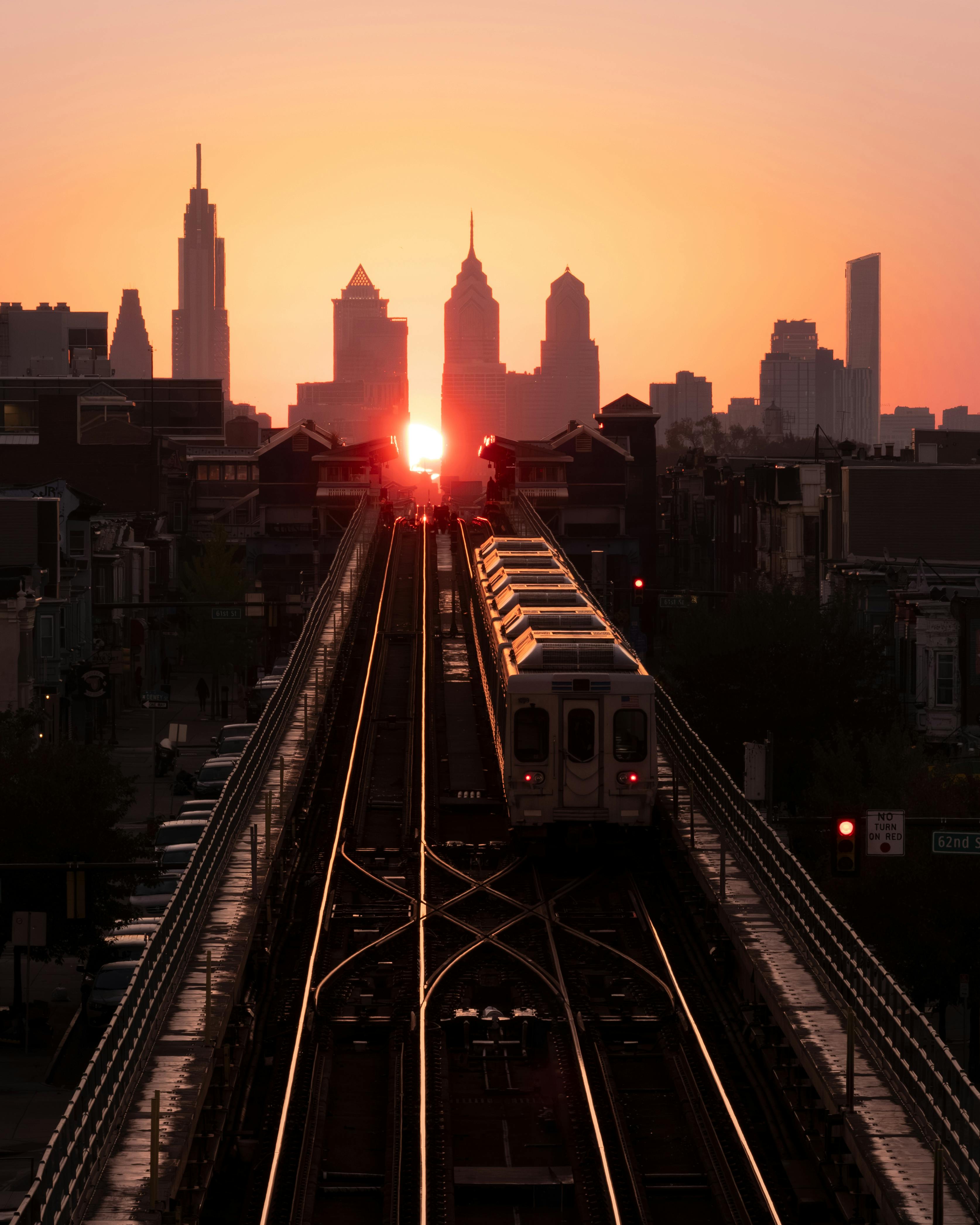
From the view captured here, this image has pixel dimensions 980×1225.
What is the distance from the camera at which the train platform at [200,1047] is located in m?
17.2

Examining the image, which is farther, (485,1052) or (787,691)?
(787,691)

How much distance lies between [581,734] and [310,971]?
667 cm

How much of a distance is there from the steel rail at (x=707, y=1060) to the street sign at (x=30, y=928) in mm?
11776

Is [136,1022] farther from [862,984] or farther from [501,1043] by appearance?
[862,984]

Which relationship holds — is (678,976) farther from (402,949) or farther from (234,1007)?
(234,1007)

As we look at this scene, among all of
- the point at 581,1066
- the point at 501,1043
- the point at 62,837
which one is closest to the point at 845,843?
the point at 501,1043

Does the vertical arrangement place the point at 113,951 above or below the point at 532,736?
below

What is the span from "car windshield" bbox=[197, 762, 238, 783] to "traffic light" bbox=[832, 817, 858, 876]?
95.5 ft

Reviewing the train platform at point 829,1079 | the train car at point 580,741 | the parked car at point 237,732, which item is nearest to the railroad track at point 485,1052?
the train platform at point 829,1079

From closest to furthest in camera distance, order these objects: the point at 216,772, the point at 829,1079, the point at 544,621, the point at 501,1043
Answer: the point at 829,1079, the point at 501,1043, the point at 544,621, the point at 216,772

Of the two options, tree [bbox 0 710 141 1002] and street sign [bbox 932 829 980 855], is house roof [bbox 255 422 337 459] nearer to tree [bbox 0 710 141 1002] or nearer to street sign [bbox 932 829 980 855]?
tree [bbox 0 710 141 1002]

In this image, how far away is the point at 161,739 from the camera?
8088cm

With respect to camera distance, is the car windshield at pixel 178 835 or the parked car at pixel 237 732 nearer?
the car windshield at pixel 178 835

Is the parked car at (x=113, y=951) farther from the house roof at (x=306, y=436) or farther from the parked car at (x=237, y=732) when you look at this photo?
the house roof at (x=306, y=436)
